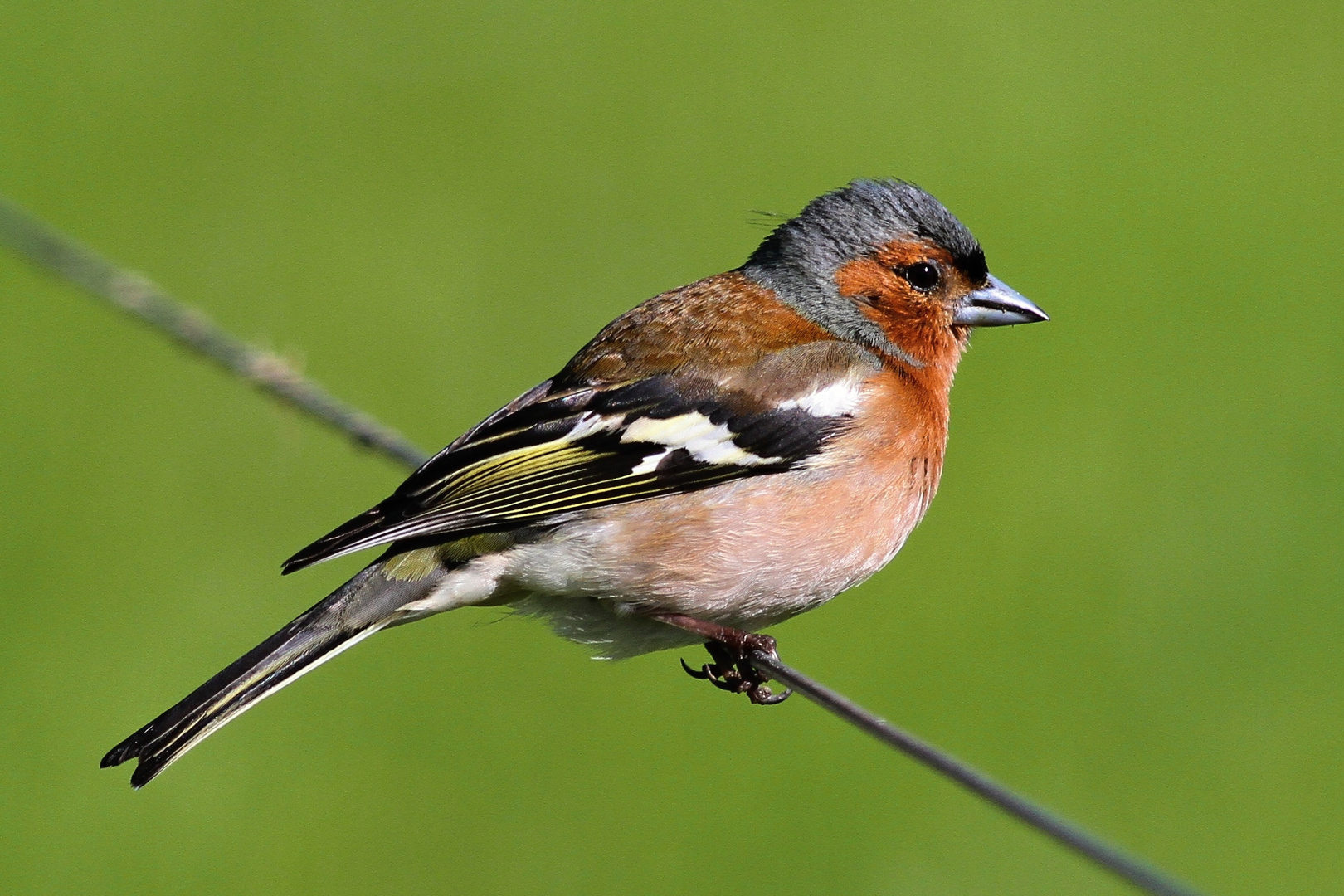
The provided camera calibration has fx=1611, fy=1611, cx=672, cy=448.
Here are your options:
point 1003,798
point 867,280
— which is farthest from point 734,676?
point 1003,798

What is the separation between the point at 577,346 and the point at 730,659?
13.2ft

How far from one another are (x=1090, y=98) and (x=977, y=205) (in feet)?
4.17

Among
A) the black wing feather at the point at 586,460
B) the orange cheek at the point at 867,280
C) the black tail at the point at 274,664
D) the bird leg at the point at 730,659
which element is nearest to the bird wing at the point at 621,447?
the black wing feather at the point at 586,460

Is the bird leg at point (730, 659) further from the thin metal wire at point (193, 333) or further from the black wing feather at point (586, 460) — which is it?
the thin metal wire at point (193, 333)

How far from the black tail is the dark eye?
154 cm

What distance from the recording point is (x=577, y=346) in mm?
7945

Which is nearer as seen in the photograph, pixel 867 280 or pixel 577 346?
pixel 867 280

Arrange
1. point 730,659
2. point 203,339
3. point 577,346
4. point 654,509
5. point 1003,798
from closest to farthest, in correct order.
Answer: point 1003,798 < point 203,339 < point 654,509 < point 730,659 < point 577,346

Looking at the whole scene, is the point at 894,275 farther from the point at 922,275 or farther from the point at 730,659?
the point at 730,659

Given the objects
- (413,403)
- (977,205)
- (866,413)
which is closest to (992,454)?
(977,205)

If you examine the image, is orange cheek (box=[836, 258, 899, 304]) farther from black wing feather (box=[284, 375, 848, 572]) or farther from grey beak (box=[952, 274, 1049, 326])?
black wing feather (box=[284, 375, 848, 572])

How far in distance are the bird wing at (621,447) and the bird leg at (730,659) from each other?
333 mm

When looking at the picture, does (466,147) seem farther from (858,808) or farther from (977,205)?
(858,808)

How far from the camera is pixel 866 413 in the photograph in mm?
3994
